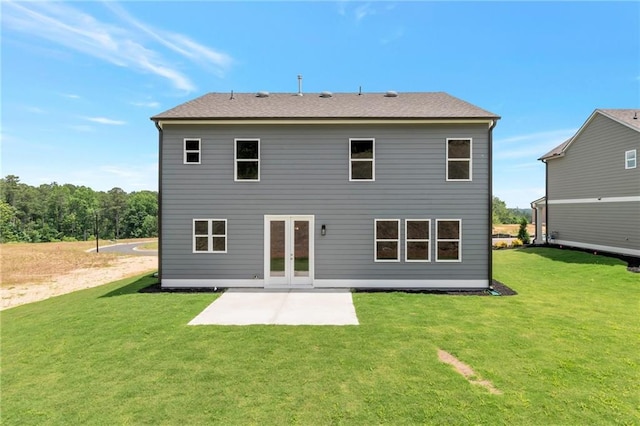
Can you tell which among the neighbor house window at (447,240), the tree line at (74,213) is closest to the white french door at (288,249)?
the neighbor house window at (447,240)

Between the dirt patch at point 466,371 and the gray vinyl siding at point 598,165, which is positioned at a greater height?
the gray vinyl siding at point 598,165

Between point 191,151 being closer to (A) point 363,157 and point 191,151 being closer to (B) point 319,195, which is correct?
(B) point 319,195

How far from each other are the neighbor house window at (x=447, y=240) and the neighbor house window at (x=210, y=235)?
7.17 meters

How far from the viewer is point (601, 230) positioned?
15.0 m

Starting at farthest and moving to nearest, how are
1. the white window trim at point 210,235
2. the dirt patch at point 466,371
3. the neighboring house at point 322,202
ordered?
the white window trim at point 210,235 → the neighboring house at point 322,202 → the dirt patch at point 466,371

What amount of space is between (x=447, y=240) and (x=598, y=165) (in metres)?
12.4

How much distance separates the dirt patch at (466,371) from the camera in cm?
419

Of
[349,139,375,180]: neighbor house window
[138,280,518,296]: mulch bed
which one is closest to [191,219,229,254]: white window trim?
[138,280,518,296]: mulch bed

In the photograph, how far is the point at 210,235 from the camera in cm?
972

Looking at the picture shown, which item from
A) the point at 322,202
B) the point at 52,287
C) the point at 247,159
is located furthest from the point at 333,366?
the point at 52,287

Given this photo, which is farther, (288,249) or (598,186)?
(598,186)

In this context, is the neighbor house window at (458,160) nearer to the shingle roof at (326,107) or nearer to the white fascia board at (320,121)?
the white fascia board at (320,121)

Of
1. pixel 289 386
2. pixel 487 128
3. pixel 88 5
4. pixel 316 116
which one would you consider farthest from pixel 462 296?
pixel 88 5

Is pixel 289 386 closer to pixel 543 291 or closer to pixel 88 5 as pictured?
pixel 543 291
